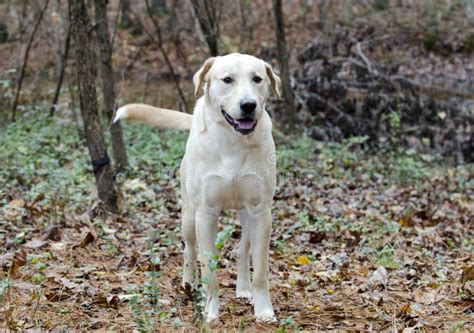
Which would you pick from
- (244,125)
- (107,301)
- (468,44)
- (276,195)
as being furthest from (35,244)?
(468,44)

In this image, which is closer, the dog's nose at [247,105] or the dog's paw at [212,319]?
the dog's nose at [247,105]

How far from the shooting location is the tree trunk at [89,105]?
22.1 feet

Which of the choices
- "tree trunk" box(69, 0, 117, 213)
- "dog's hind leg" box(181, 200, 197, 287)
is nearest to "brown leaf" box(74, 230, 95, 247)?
"tree trunk" box(69, 0, 117, 213)

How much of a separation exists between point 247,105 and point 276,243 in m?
2.64

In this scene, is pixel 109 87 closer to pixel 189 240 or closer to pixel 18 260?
pixel 18 260

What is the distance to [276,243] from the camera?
676 cm

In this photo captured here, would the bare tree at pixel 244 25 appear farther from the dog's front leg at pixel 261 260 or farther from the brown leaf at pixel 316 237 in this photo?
the dog's front leg at pixel 261 260

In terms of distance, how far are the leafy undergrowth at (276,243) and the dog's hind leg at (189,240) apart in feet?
0.57

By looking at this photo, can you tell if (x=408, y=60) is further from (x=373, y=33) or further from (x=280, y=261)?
(x=280, y=261)

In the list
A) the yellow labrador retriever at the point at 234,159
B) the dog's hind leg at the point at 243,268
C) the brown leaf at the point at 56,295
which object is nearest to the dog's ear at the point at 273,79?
the yellow labrador retriever at the point at 234,159

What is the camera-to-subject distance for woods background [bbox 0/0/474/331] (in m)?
4.71

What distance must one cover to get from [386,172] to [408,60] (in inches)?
448

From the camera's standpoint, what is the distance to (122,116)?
19.5ft

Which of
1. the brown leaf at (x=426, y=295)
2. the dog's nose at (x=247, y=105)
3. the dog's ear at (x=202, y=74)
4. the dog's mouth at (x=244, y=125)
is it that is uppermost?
the dog's ear at (x=202, y=74)
